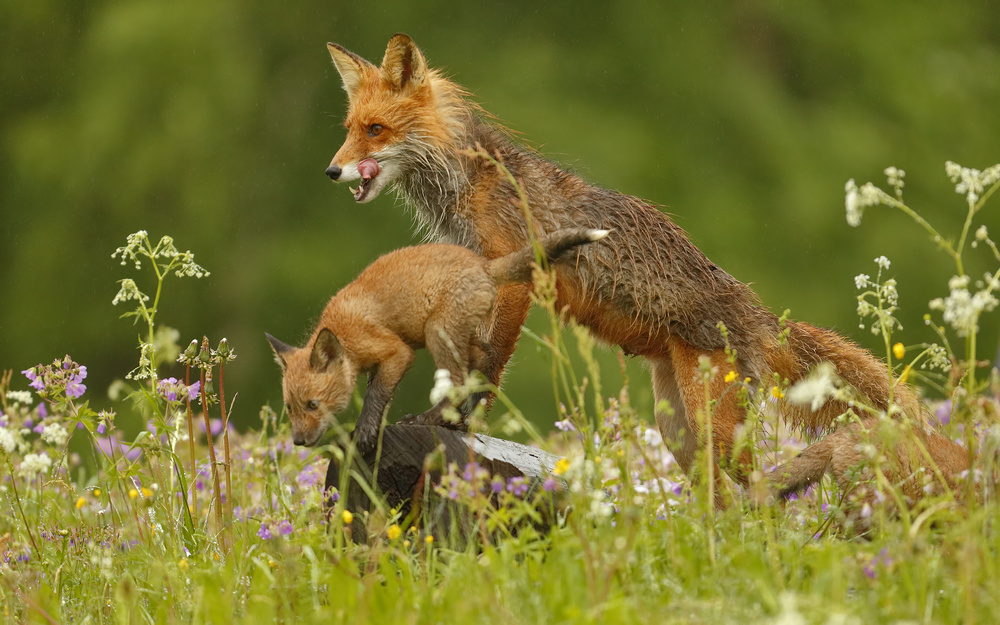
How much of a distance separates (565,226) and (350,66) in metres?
1.30

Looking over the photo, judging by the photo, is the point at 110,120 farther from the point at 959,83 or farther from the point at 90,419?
the point at 959,83

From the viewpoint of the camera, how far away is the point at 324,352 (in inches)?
166

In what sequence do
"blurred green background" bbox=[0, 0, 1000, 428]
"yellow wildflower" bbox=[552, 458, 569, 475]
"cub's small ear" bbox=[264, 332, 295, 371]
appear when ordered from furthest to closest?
"blurred green background" bbox=[0, 0, 1000, 428]
"cub's small ear" bbox=[264, 332, 295, 371]
"yellow wildflower" bbox=[552, 458, 569, 475]

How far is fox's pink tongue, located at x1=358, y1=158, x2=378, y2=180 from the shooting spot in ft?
15.6

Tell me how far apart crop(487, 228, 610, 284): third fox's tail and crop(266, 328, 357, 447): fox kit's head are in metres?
0.70

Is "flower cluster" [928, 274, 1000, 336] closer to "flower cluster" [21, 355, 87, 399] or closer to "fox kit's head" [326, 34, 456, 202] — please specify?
"fox kit's head" [326, 34, 456, 202]

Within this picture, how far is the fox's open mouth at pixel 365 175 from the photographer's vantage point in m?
4.74

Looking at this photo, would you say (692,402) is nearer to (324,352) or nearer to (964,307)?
(324,352)

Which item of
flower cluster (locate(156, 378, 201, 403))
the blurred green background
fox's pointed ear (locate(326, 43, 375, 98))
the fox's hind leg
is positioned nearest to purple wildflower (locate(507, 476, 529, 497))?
the fox's hind leg

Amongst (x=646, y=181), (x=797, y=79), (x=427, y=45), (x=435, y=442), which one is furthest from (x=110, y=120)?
(x=435, y=442)

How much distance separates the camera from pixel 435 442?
167 inches

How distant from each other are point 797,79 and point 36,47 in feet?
28.1

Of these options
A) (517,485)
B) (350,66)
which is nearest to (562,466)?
(517,485)

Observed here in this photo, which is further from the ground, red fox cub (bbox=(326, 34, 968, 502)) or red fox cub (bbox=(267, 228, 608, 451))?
red fox cub (bbox=(326, 34, 968, 502))
